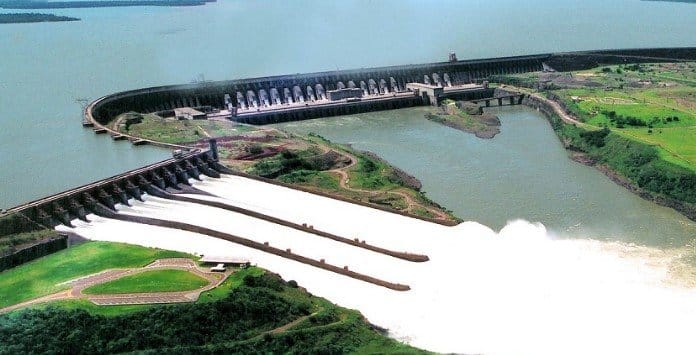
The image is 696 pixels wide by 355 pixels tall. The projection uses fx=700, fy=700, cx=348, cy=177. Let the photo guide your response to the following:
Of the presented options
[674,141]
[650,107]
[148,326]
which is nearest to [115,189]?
[148,326]

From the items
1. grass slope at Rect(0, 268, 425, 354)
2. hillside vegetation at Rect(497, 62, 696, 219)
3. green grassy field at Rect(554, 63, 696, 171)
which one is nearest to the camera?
grass slope at Rect(0, 268, 425, 354)

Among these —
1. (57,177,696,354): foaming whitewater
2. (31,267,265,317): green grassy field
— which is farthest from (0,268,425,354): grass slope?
(57,177,696,354): foaming whitewater

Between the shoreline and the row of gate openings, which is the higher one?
the shoreline

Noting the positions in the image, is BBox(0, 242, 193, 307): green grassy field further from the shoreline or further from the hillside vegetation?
the shoreline

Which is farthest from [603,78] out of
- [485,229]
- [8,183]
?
[8,183]

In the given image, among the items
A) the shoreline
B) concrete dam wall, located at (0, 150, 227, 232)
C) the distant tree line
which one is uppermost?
the shoreline

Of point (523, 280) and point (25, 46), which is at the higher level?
point (25, 46)

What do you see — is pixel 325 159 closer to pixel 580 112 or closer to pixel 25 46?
pixel 580 112

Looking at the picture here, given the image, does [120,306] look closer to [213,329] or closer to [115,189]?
[213,329]
